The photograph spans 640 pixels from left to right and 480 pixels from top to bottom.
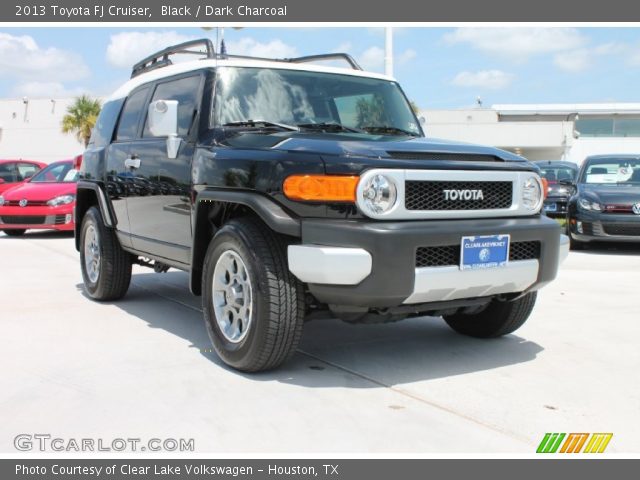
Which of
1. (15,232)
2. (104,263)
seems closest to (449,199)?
(104,263)

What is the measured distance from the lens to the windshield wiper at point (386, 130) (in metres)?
4.95

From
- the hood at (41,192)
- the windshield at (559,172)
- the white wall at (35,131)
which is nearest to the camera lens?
the hood at (41,192)

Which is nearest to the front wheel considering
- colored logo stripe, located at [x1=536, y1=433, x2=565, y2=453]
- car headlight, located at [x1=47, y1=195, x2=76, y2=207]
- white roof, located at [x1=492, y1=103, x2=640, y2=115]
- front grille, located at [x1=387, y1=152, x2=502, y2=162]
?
car headlight, located at [x1=47, y1=195, x2=76, y2=207]

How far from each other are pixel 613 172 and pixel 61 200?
8999 mm

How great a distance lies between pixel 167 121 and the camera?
461 centimetres

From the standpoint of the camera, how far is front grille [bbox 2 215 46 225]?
12258 mm

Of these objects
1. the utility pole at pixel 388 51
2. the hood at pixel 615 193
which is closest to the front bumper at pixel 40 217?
the utility pole at pixel 388 51

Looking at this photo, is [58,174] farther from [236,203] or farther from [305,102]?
[236,203]

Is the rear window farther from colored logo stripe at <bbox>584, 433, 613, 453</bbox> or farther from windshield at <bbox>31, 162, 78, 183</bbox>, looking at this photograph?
windshield at <bbox>31, 162, 78, 183</bbox>

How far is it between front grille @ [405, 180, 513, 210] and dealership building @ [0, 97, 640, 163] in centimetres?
3843

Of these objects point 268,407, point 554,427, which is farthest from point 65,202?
point 554,427

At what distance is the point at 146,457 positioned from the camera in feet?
9.80

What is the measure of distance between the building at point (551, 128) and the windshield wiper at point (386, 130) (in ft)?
128

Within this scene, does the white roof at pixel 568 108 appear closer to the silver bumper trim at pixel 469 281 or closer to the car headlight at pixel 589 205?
the car headlight at pixel 589 205
